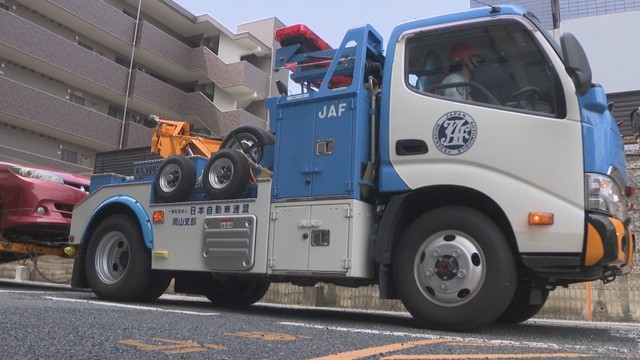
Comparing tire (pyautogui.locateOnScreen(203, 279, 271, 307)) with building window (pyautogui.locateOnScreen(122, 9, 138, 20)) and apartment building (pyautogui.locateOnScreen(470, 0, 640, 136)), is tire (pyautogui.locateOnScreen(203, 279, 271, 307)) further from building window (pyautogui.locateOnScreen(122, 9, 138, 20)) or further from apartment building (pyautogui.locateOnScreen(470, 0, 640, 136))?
building window (pyautogui.locateOnScreen(122, 9, 138, 20))

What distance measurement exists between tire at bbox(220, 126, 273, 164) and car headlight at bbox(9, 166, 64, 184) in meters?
3.45

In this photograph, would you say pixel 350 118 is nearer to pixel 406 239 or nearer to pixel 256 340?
pixel 406 239

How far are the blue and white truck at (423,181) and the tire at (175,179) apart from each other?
2 centimetres

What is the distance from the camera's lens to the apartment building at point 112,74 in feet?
71.9

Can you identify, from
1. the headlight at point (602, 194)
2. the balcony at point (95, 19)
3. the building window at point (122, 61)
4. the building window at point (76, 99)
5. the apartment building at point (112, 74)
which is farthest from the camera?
the building window at point (122, 61)

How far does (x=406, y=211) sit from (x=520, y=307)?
1.70 meters

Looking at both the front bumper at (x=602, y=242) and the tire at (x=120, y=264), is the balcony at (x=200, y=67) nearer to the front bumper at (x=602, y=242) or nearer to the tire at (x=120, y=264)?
the tire at (x=120, y=264)

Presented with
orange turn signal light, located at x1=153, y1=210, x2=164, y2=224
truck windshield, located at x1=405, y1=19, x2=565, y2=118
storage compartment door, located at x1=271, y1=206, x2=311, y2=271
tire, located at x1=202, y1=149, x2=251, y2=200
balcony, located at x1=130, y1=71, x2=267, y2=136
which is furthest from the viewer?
balcony, located at x1=130, y1=71, x2=267, y2=136

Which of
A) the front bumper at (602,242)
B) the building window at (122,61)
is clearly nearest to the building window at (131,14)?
the building window at (122,61)

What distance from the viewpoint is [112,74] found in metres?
25.0

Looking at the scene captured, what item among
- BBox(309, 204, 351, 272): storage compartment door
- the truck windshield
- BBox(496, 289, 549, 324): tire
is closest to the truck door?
the truck windshield

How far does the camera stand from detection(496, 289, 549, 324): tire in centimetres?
558

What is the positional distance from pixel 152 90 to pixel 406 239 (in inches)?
939

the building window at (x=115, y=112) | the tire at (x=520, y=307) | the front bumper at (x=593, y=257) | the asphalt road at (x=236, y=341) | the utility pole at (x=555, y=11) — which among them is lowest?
the asphalt road at (x=236, y=341)
